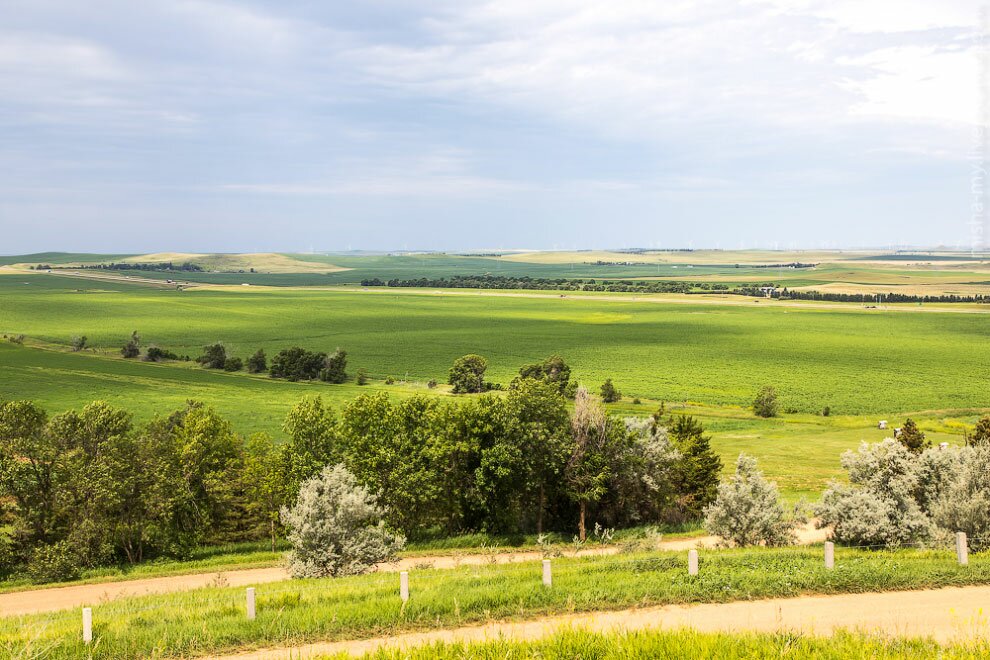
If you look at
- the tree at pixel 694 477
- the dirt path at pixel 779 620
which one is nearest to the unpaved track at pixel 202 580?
the tree at pixel 694 477

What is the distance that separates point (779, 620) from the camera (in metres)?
13.9

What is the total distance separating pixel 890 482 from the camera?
84.9 feet

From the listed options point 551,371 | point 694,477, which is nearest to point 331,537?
point 694,477

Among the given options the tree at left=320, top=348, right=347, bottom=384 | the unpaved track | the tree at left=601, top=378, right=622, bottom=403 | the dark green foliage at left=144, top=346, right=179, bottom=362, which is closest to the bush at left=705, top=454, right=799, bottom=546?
the unpaved track

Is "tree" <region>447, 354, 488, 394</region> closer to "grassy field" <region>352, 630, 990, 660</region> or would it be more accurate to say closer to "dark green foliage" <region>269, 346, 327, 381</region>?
"dark green foliage" <region>269, 346, 327, 381</region>

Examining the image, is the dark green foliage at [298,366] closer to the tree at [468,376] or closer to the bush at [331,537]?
the tree at [468,376]

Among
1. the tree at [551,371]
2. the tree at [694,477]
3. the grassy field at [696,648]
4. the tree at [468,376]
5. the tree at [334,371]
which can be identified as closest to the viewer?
the grassy field at [696,648]

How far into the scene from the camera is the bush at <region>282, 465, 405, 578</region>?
23422mm

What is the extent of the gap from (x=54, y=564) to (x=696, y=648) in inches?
1079

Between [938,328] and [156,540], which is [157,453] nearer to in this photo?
[156,540]

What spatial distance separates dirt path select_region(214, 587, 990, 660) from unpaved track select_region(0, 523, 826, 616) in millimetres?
9766

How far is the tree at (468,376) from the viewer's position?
8519 cm

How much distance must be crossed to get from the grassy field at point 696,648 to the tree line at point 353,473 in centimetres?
1992

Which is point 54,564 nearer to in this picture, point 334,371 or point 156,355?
point 334,371
